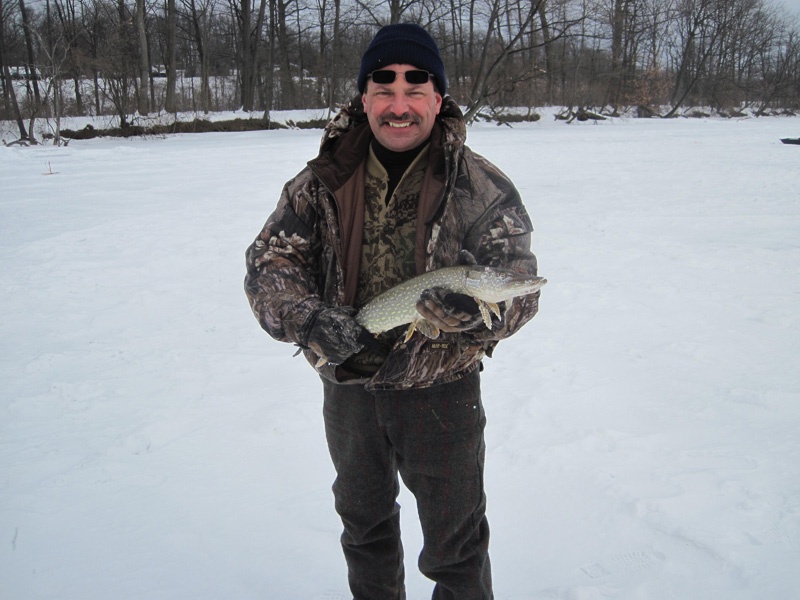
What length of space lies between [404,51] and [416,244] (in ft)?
1.98

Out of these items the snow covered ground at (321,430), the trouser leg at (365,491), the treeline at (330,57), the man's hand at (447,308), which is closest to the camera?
the man's hand at (447,308)

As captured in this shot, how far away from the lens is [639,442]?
3289 mm

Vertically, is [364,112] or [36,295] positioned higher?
[364,112]

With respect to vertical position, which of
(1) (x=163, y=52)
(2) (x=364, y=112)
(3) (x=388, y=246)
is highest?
(1) (x=163, y=52)

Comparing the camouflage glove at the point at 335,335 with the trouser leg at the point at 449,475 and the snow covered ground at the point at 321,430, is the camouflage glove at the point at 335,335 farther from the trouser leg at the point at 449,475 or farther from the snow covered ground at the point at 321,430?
the snow covered ground at the point at 321,430

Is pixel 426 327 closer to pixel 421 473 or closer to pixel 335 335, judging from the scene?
pixel 335 335

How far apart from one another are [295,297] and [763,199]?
10.2 m

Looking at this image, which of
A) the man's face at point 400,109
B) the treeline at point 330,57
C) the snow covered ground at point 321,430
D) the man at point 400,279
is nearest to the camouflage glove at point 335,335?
the man at point 400,279

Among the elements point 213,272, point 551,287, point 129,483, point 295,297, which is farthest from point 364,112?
point 213,272

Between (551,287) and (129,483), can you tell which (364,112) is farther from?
(551,287)

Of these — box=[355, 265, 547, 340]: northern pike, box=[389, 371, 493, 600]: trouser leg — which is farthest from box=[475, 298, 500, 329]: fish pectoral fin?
box=[389, 371, 493, 600]: trouser leg

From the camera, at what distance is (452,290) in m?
1.67

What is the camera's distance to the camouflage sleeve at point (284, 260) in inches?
72.1

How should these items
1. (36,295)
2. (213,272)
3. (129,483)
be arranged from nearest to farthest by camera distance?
(129,483) → (36,295) → (213,272)
